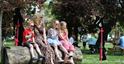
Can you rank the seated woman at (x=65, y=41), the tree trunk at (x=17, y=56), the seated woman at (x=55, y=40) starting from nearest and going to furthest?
the tree trunk at (x=17, y=56) < the seated woman at (x=55, y=40) < the seated woman at (x=65, y=41)

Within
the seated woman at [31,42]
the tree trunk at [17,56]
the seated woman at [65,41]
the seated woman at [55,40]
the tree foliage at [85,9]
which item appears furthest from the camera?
the tree foliage at [85,9]

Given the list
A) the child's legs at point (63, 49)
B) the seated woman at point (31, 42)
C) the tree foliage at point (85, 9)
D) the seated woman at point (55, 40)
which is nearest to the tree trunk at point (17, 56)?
the seated woman at point (31, 42)

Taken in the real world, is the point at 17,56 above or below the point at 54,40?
below

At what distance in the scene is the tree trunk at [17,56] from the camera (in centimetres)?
1630

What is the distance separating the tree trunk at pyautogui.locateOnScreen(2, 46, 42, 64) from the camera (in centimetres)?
1630

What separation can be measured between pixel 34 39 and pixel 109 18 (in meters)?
19.9

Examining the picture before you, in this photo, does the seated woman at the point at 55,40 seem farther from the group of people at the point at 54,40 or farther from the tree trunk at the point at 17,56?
the tree trunk at the point at 17,56

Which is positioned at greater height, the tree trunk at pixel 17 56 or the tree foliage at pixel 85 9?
Result: the tree foliage at pixel 85 9

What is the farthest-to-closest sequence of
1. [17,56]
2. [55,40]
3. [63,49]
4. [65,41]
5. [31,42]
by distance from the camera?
[65,41] < [63,49] < [55,40] < [31,42] < [17,56]

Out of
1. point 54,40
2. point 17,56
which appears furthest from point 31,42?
point 54,40

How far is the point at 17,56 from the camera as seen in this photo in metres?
16.4

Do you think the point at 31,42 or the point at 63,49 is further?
the point at 63,49

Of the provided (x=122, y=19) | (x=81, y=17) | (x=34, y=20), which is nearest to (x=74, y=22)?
(x=81, y=17)

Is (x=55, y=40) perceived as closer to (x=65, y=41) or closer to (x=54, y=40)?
(x=54, y=40)
